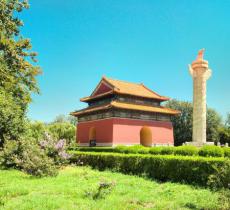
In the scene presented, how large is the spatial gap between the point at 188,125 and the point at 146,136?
18.2m

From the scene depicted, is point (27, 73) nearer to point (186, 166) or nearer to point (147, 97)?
point (186, 166)

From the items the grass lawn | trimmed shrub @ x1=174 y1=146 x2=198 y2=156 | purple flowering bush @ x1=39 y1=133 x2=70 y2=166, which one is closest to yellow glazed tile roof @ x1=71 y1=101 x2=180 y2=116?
trimmed shrub @ x1=174 y1=146 x2=198 y2=156

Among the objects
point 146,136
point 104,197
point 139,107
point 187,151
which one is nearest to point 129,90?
point 139,107

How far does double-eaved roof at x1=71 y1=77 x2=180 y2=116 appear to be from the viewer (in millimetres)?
31503

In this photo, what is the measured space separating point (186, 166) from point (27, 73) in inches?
518

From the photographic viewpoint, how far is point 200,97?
27.8 m

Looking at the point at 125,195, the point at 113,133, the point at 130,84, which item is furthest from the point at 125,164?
the point at 130,84

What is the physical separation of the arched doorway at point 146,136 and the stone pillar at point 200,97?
265 inches

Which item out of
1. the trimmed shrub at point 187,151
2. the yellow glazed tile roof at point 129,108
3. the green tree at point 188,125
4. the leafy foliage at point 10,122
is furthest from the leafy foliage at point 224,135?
the leafy foliage at point 10,122

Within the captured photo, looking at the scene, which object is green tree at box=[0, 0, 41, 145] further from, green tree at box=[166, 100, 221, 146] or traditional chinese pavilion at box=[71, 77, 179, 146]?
green tree at box=[166, 100, 221, 146]

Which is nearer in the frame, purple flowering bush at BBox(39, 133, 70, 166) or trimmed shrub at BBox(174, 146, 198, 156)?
purple flowering bush at BBox(39, 133, 70, 166)

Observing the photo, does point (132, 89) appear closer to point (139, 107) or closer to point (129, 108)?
point (139, 107)

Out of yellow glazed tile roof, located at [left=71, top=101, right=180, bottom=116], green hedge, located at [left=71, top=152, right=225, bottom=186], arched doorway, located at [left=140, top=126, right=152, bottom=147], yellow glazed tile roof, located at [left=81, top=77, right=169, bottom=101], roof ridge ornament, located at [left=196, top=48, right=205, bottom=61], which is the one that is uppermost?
roof ridge ornament, located at [left=196, top=48, right=205, bottom=61]

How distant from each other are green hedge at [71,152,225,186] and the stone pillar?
46.5ft
